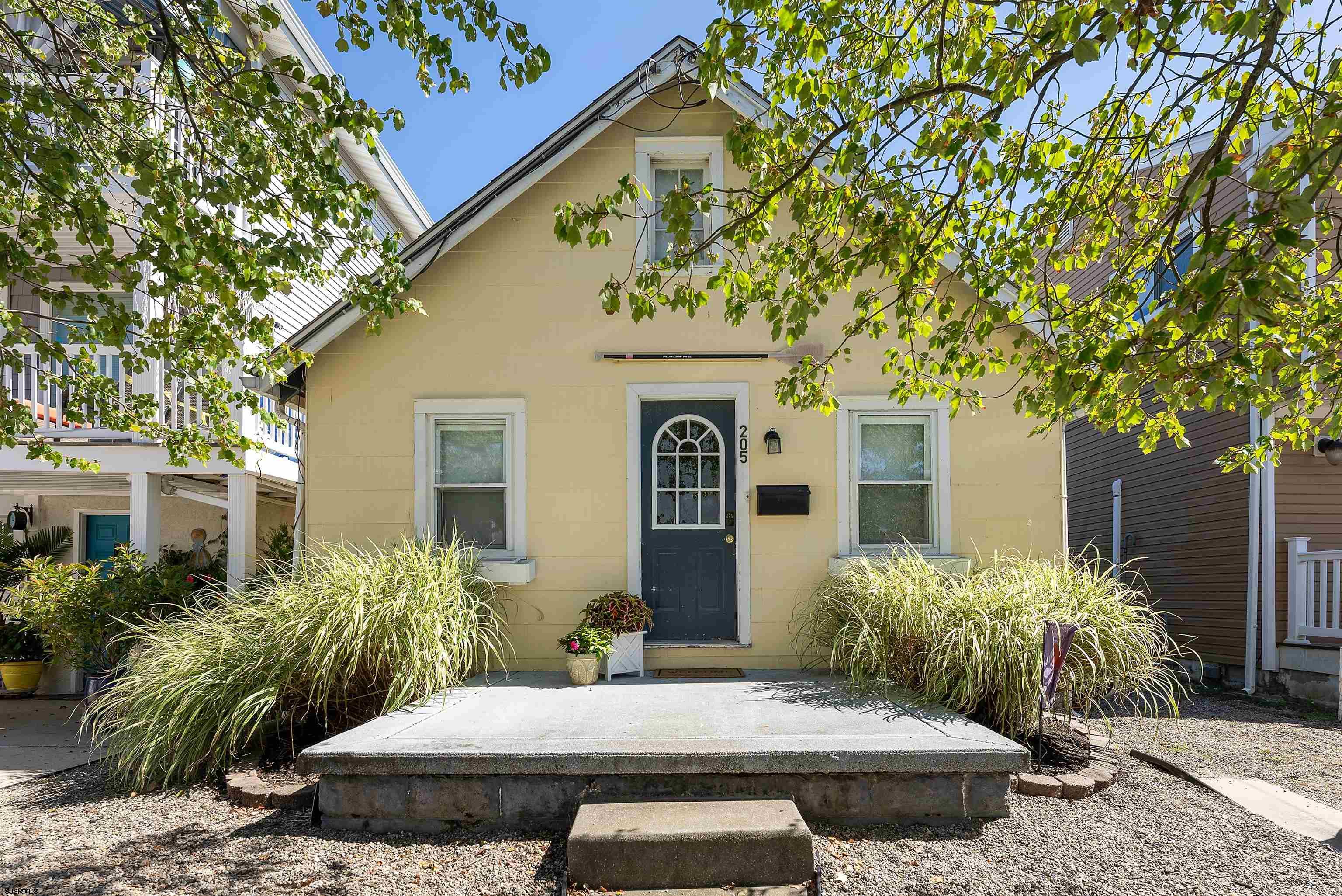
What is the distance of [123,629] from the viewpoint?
21.9 ft

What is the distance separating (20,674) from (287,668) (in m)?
5.01

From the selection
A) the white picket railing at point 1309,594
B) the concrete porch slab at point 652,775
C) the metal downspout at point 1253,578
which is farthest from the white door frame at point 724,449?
the white picket railing at point 1309,594

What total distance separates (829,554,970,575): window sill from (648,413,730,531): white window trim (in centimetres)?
96

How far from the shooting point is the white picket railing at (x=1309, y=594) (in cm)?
725

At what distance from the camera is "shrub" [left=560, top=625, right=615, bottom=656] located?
580 cm

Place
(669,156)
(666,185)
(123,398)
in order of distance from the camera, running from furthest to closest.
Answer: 1. (123,398)
2. (666,185)
3. (669,156)

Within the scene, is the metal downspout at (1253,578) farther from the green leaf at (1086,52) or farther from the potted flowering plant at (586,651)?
the green leaf at (1086,52)

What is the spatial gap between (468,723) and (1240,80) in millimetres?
5455

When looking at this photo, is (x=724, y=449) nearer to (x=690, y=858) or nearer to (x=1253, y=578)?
(x=690, y=858)

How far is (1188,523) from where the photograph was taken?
9258 mm

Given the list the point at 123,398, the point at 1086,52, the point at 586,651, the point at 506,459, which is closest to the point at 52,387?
the point at 123,398

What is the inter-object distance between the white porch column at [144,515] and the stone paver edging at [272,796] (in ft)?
14.0

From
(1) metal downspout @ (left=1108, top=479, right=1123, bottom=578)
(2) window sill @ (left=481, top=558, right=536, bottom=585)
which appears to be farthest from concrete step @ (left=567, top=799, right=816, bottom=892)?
(1) metal downspout @ (left=1108, top=479, right=1123, bottom=578)

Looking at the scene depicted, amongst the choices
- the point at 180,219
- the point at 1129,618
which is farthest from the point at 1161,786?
the point at 180,219
